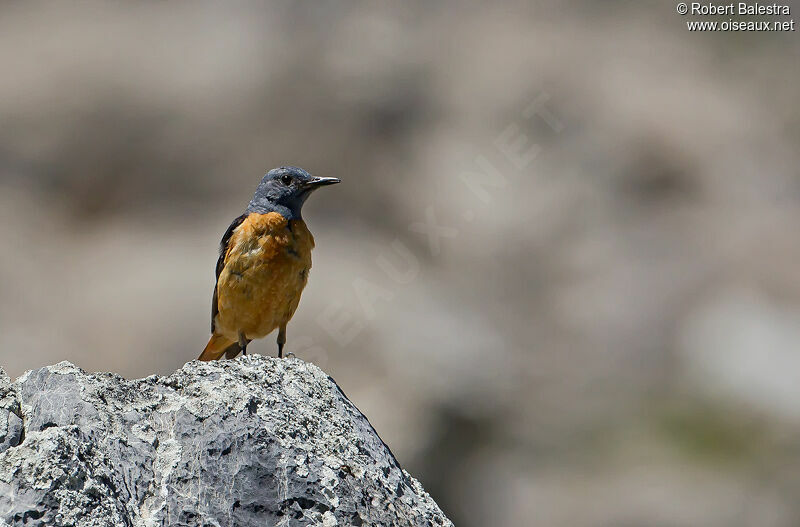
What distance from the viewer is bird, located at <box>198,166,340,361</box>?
23.9 feet

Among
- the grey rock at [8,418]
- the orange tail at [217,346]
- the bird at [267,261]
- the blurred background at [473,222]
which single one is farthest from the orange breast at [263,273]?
the blurred background at [473,222]

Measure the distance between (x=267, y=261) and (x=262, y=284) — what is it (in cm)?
15

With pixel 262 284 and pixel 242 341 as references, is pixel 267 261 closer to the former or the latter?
pixel 262 284

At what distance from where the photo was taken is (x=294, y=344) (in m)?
16.2

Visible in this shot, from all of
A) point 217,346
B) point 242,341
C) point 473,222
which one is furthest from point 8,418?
point 473,222

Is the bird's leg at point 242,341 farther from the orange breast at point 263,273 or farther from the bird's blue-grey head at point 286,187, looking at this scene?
the bird's blue-grey head at point 286,187

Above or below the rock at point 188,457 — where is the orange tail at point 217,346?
above

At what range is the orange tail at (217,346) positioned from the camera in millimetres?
8039

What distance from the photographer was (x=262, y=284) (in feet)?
23.8

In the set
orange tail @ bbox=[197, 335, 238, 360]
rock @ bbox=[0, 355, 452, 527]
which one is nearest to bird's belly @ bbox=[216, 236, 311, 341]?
orange tail @ bbox=[197, 335, 238, 360]

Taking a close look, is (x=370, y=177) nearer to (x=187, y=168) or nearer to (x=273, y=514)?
(x=187, y=168)

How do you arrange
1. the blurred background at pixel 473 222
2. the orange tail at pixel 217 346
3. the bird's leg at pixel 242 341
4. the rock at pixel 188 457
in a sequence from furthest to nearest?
the blurred background at pixel 473 222
the orange tail at pixel 217 346
the bird's leg at pixel 242 341
the rock at pixel 188 457

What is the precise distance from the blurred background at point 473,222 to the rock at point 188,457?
11189 millimetres

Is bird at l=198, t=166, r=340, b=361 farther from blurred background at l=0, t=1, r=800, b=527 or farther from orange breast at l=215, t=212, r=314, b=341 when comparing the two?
blurred background at l=0, t=1, r=800, b=527
